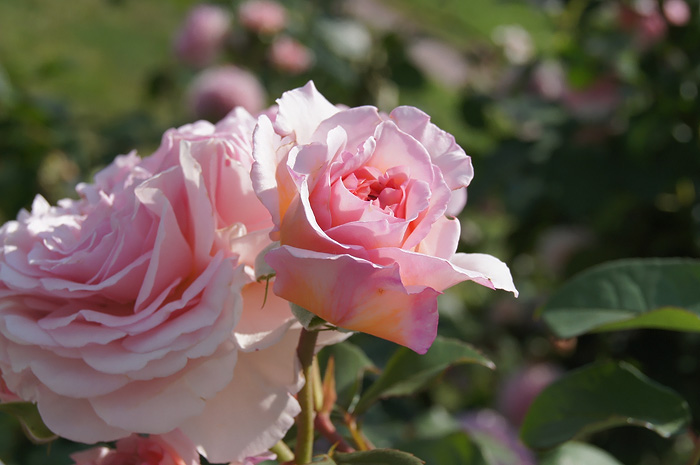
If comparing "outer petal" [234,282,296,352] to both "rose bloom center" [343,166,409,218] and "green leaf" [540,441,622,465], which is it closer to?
"rose bloom center" [343,166,409,218]

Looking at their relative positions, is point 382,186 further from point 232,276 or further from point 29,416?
point 29,416

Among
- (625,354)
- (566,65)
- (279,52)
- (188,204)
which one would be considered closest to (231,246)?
(188,204)

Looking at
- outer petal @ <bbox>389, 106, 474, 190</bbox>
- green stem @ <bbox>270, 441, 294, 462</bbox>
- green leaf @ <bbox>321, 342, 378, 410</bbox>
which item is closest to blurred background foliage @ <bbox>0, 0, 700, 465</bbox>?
green leaf @ <bbox>321, 342, 378, 410</bbox>

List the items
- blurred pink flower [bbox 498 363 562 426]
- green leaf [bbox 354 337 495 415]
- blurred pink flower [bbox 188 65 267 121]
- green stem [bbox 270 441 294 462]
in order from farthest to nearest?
blurred pink flower [bbox 188 65 267 121], blurred pink flower [bbox 498 363 562 426], green leaf [bbox 354 337 495 415], green stem [bbox 270 441 294 462]

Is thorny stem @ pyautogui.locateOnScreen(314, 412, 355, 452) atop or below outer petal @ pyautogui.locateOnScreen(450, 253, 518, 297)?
below

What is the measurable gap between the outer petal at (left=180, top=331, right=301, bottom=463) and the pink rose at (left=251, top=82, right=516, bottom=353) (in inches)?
2.3

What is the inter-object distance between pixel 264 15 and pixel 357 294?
1486 millimetres

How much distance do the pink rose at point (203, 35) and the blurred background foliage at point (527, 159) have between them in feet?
0.07

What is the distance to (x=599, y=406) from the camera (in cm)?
54

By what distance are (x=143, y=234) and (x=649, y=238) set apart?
113 centimetres

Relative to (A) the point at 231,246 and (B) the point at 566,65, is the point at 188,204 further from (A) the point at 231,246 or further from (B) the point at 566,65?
(B) the point at 566,65

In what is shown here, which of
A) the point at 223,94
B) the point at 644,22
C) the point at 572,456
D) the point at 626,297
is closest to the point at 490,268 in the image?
the point at 626,297

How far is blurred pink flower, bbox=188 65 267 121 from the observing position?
162 centimetres

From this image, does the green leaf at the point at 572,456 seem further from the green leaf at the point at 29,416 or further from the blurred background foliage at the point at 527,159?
the green leaf at the point at 29,416
